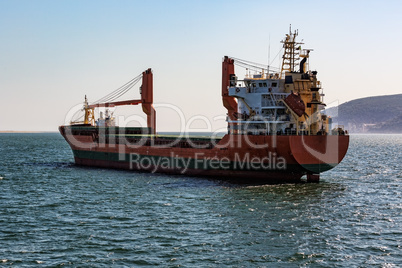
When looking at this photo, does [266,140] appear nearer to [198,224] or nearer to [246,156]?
[246,156]

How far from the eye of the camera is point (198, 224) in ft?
70.8

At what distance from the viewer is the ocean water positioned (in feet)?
54.4

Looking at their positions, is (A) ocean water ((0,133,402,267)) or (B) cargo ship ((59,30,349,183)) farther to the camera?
(B) cargo ship ((59,30,349,183))

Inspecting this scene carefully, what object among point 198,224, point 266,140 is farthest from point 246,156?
point 198,224

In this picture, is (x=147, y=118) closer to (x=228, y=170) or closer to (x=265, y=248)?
(x=228, y=170)

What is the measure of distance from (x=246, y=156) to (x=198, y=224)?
13834mm

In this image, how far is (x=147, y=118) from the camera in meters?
53.1

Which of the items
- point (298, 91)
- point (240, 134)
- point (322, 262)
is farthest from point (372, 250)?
point (298, 91)

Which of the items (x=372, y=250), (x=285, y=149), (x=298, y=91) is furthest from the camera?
(x=298, y=91)

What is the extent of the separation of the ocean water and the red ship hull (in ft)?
5.80

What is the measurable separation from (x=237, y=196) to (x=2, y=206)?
15.5 meters

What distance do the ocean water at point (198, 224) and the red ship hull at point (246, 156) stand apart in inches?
69.6

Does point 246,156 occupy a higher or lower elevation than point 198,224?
higher

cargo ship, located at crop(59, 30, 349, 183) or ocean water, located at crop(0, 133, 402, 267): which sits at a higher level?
cargo ship, located at crop(59, 30, 349, 183)
